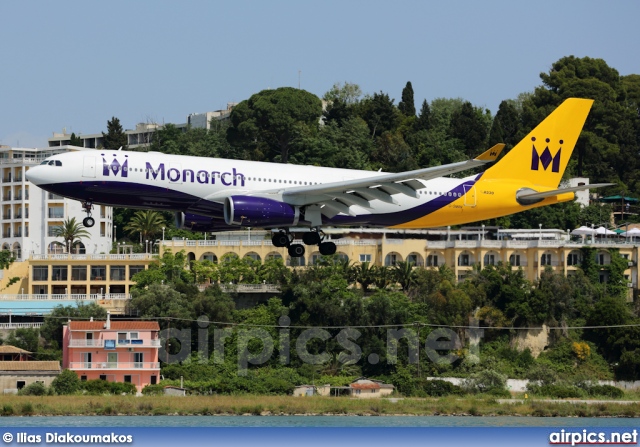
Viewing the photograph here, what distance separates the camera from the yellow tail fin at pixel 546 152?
68938 mm

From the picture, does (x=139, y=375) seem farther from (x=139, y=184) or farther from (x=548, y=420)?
(x=139, y=184)

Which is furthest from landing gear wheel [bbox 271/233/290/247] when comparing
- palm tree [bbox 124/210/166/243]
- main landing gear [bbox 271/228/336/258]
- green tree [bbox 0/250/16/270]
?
palm tree [bbox 124/210/166/243]

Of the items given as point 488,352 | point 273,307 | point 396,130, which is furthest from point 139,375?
point 396,130

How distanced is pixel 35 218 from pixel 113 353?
57992 mm

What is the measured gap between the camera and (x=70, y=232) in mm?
143375

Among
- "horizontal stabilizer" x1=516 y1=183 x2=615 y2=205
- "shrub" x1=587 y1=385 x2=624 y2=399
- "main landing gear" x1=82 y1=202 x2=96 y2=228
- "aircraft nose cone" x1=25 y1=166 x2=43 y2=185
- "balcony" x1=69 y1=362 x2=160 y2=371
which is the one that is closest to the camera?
"aircraft nose cone" x1=25 y1=166 x2=43 y2=185

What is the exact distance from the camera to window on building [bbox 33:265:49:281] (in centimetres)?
13062

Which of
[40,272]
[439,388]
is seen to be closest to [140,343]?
[439,388]

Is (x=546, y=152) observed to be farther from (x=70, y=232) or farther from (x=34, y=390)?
(x=70, y=232)

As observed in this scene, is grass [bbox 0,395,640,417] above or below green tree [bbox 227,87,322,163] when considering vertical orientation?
below

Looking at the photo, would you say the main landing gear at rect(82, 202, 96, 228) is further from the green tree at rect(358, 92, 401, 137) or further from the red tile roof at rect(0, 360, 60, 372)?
the green tree at rect(358, 92, 401, 137)

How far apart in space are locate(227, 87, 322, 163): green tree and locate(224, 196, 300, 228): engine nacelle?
330 ft

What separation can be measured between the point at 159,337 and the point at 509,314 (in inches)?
1197

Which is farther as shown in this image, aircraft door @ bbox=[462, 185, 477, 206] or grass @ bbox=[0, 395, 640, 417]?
grass @ bbox=[0, 395, 640, 417]
